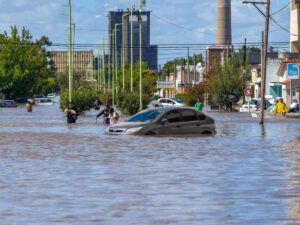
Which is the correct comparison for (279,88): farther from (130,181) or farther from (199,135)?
(130,181)

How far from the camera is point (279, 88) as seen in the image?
126438mm

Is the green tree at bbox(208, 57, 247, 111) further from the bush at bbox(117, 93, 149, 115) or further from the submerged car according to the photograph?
the submerged car

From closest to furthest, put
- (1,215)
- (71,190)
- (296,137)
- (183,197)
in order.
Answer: (1,215) → (183,197) → (71,190) → (296,137)

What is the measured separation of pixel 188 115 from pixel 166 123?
1.28 m

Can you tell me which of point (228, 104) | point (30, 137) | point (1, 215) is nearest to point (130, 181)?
point (1, 215)

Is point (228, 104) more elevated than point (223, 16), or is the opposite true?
point (223, 16)

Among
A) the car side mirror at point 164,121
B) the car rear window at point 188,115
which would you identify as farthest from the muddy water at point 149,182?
the car rear window at point 188,115

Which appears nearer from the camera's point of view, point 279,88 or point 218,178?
point 218,178

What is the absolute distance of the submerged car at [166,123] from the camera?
44344 millimetres

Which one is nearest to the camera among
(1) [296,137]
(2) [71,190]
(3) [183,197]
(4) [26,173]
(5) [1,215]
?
(5) [1,215]

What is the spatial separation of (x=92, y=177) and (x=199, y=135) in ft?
71.5

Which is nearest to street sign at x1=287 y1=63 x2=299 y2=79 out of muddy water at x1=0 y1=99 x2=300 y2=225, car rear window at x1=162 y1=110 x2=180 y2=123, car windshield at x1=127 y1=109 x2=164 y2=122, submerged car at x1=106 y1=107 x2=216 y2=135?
submerged car at x1=106 y1=107 x2=216 y2=135

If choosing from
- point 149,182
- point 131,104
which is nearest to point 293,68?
point 131,104

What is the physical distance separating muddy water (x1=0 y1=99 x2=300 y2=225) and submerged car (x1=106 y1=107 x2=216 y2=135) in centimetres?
475
